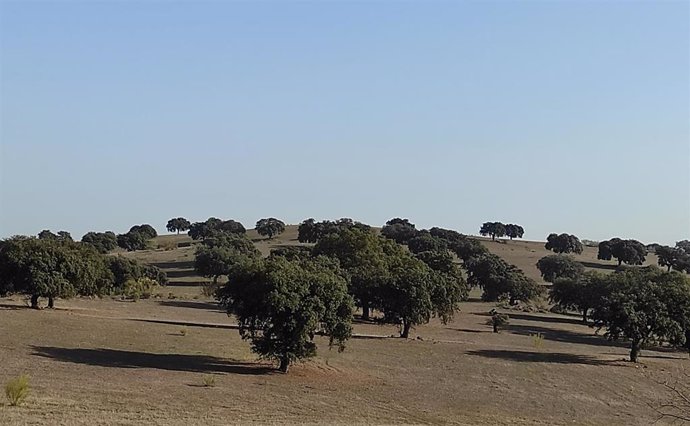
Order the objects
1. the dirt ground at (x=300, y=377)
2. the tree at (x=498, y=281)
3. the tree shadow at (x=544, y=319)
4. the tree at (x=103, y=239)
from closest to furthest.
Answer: the dirt ground at (x=300, y=377), the tree shadow at (x=544, y=319), the tree at (x=498, y=281), the tree at (x=103, y=239)

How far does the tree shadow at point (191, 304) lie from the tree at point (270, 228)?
330 ft

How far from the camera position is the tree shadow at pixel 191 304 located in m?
79.8

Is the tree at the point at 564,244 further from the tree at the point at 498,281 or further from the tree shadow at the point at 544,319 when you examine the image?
the tree shadow at the point at 544,319

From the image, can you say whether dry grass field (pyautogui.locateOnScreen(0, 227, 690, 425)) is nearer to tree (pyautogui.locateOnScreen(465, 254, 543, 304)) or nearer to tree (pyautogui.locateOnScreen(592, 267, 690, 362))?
tree (pyautogui.locateOnScreen(592, 267, 690, 362))

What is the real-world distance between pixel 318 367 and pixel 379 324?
31158 mm

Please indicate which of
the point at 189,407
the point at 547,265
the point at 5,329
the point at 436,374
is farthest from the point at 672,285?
the point at 547,265

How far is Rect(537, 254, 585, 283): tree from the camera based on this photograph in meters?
133

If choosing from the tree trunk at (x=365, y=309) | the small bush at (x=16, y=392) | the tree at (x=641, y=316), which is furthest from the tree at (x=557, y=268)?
the small bush at (x=16, y=392)

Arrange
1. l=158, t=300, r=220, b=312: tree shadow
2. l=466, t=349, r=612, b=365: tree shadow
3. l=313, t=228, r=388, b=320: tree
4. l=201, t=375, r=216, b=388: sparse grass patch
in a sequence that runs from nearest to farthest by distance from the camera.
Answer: l=201, t=375, r=216, b=388: sparse grass patch
l=466, t=349, r=612, b=365: tree shadow
l=313, t=228, r=388, b=320: tree
l=158, t=300, r=220, b=312: tree shadow

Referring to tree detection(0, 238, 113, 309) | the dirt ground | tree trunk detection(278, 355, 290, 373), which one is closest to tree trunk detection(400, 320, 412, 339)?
the dirt ground

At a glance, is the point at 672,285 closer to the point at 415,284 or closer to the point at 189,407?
the point at 415,284

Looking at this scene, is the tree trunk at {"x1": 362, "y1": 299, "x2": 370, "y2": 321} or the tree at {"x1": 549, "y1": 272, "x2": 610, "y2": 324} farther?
the tree at {"x1": 549, "y1": 272, "x2": 610, "y2": 324}

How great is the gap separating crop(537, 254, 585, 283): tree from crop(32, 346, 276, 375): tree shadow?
99195 millimetres

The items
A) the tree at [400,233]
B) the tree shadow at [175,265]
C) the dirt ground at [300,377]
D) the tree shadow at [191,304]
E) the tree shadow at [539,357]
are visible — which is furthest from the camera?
the tree at [400,233]
